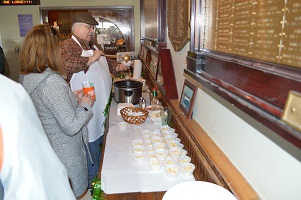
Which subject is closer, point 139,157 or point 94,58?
point 139,157

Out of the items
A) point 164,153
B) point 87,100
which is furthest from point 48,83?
point 164,153

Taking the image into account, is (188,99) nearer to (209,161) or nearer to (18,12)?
(209,161)

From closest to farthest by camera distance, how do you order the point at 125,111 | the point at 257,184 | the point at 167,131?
the point at 257,184
the point at 167,131
the point at 125,111

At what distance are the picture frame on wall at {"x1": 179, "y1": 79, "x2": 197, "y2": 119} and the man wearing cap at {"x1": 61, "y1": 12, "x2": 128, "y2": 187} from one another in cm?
129

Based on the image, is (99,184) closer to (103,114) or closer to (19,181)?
(19,181)

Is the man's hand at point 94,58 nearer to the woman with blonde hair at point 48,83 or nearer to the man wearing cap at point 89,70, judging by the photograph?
the man wearing cap at point 89,70

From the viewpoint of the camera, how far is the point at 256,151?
0.92 metres

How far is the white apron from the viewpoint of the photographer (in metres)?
2.82

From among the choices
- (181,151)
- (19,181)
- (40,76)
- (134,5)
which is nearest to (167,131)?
(181,151)

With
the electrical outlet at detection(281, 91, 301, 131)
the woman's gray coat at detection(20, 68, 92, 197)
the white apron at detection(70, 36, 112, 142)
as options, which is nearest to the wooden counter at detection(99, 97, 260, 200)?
the electrical outlet at detection(281, 91, 301, 131)

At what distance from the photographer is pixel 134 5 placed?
18.0 ft

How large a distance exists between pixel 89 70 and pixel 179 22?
1350 mm

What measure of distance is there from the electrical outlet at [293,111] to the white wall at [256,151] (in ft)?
0.19

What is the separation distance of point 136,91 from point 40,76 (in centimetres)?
115
